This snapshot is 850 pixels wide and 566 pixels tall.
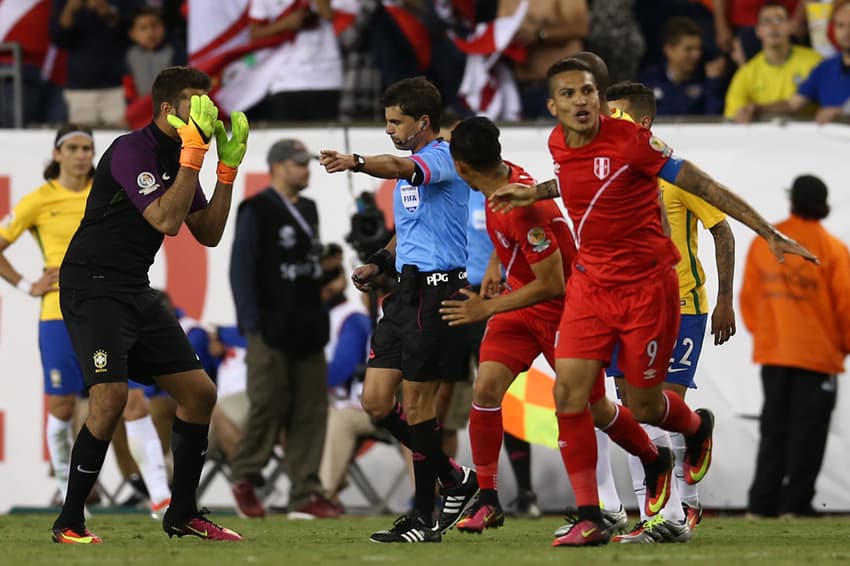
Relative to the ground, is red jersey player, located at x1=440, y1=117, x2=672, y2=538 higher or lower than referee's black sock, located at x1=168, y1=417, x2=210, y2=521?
higher

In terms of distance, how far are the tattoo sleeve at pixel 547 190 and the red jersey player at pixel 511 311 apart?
0.89ft

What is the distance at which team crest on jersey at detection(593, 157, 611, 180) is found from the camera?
8159 millimetres

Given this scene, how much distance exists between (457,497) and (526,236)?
1795mm

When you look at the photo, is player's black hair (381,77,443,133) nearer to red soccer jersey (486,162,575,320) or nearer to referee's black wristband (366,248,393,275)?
red soccer jersey (486,162,575,320)

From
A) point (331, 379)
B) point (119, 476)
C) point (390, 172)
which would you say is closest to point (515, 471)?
point (331, 379)

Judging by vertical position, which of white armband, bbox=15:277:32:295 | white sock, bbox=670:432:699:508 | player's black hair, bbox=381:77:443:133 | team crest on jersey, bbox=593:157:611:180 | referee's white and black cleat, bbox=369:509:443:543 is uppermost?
player's black hair, bbox=381:77:443:133

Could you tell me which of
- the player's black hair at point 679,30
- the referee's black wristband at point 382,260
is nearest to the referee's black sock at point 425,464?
the referee's black wristband at point 382,260

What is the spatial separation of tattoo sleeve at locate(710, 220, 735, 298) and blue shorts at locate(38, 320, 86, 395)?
4.95 meters

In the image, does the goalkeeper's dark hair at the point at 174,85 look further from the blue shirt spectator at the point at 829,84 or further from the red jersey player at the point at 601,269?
the blue shirt spectator at the point at 829,84

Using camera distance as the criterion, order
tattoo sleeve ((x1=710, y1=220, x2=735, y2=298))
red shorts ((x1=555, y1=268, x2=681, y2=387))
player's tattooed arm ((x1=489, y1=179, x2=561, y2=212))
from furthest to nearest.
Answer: tattoo sleeve ((x1=710, y1=220, x2=735, y2=298))
red shorts ((x1=555, y1=268, x2=681, y2=387))
player's tattooed arm ((x1=489, y1=179, x2=561, y2=212))

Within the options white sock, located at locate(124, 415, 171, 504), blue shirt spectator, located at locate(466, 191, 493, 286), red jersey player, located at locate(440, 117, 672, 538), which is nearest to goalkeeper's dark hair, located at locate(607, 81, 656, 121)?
red jersey player, located at locate(440, 117, 672, 538)

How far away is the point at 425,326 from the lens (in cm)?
909

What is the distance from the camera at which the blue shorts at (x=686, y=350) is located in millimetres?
9367

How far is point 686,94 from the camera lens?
48.0 feet
